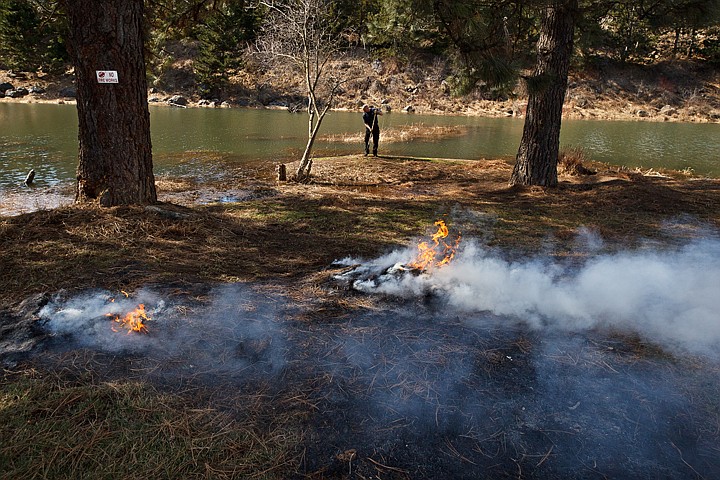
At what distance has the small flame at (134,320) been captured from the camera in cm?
316

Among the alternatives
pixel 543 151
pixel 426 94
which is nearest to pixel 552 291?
pixel 543 151

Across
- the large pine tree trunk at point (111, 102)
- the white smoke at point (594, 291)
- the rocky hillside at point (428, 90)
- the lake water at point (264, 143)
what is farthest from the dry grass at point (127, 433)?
the rocky hillside at point (428, 90)

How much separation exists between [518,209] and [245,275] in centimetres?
496

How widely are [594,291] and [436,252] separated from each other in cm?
165

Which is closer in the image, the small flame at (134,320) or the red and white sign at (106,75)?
the small flame at (134,320)

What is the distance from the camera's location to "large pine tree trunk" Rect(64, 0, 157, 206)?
4.89 m

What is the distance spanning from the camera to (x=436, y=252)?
5.09 m

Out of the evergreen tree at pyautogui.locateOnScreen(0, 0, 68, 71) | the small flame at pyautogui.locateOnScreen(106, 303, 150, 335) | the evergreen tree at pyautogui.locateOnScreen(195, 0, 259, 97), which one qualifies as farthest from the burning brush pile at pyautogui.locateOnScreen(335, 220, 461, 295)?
the evergreen tree at pyautogui.locateOnScreen(0, 0, 68, 71)

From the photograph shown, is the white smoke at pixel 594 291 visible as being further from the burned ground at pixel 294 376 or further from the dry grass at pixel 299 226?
the dry grass at pixel 299 226

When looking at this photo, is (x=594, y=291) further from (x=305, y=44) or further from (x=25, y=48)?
(x=25, y=48)

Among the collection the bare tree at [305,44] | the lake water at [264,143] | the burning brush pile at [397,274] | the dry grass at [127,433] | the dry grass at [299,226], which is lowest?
the dry grass at [127,433]

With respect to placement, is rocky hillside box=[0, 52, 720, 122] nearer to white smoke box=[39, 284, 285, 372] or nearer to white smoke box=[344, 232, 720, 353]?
white smoke box=[344, 232, 720, 353]

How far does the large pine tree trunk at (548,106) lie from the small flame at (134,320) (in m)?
7.29

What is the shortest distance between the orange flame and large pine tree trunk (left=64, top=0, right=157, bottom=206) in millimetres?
3436
